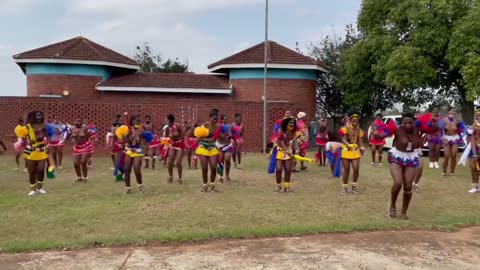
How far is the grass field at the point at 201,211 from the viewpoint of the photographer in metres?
7.11

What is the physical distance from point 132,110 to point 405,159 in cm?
1502

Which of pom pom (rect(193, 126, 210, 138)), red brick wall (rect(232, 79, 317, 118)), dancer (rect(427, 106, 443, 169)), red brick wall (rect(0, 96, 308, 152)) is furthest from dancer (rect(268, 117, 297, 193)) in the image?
red brick wall (rect(232, 79, 317, 118))

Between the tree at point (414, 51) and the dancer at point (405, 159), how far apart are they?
11945 millimetres

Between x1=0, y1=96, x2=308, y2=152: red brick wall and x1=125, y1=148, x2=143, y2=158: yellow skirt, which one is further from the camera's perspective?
x1=0, y1=96, x2=308, y2=152: red brick wall

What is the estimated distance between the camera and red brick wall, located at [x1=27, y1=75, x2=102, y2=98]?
77.6 ft

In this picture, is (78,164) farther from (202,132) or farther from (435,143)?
(435,143)

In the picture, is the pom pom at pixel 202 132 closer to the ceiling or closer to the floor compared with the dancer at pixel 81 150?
closer to the ceiling

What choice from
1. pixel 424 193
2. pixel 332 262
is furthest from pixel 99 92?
pixel 332 262

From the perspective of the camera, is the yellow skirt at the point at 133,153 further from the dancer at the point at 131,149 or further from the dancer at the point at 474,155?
the dancer at the point at 474,155

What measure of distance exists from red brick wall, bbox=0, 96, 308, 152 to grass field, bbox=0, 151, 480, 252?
328 inches

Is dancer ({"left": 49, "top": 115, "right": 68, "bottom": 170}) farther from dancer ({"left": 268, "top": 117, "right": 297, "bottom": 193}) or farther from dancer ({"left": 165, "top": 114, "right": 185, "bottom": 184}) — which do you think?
dancer ({"left": 268, "top": 117, "right": 297, "bottom": 193})

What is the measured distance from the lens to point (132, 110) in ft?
69.5

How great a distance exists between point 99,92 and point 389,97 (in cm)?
1685

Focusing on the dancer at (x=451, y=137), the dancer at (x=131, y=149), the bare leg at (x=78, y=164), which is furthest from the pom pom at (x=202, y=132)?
the dancer at (x=451, y=137)
